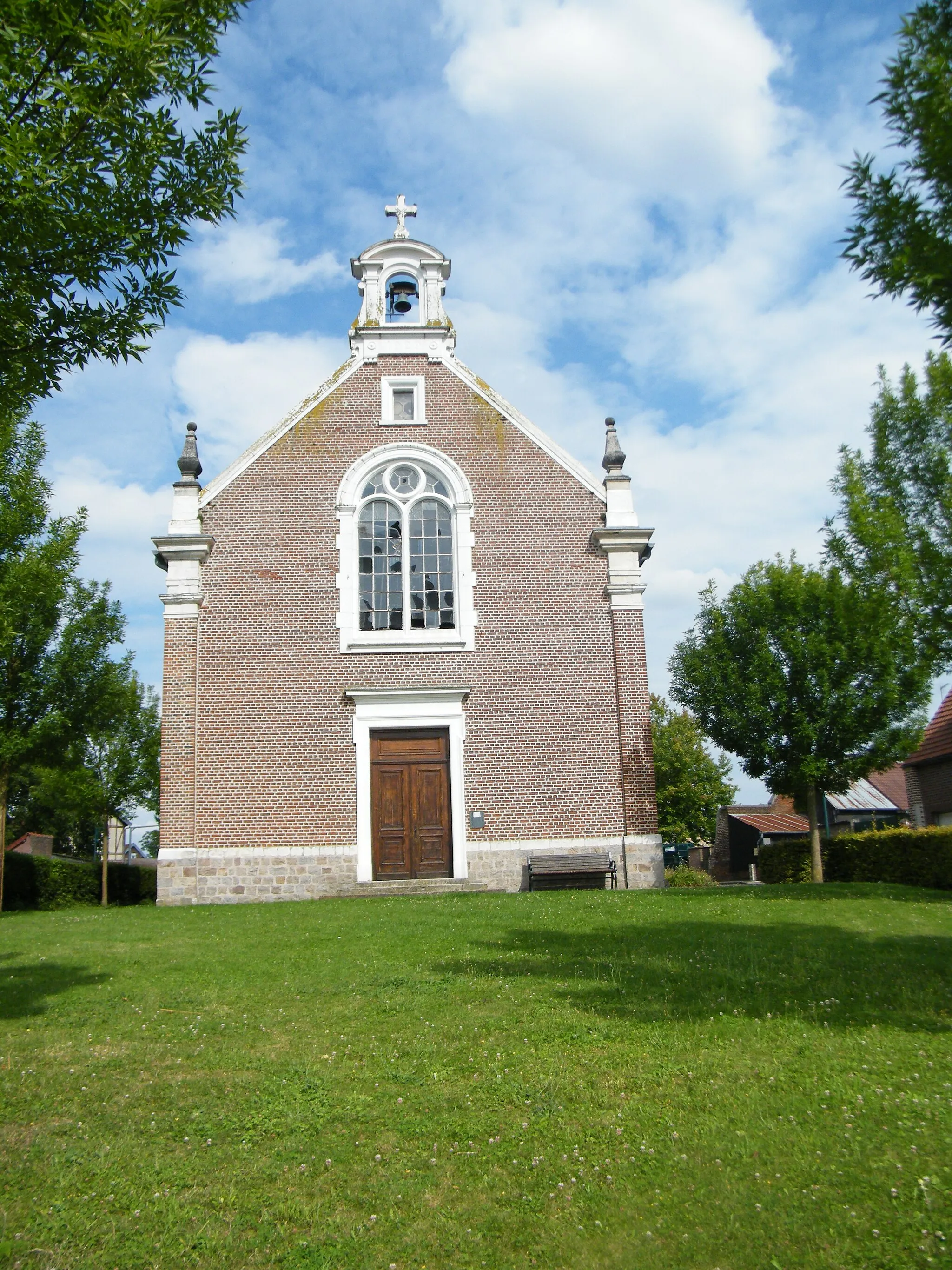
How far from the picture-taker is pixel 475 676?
1759 cm

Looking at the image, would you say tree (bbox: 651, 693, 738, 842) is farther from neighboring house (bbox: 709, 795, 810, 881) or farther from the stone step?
the stone step

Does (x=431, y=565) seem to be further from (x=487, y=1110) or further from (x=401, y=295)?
(x=487, y=1110)

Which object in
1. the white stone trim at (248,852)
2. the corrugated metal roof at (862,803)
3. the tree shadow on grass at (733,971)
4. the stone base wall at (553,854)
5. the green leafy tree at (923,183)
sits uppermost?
the green leafy tree at (923,183)

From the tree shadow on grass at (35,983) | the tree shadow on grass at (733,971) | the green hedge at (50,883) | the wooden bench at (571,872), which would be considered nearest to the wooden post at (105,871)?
the green hedge at (50,883)

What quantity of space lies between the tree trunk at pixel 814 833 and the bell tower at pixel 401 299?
36.7 feet

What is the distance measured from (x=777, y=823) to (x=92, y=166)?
41.8 metres

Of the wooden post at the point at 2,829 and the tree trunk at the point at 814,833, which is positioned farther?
the tree trunk at the point at 814,833

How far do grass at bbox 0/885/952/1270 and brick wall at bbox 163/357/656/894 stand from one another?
324 inches

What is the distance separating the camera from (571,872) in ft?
54.9

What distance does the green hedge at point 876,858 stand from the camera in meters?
17.5

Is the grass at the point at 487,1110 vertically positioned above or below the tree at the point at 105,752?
below

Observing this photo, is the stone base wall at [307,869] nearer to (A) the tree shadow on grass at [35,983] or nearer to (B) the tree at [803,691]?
(B) the tree at [803,691]

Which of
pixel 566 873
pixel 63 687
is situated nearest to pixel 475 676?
pixel 566 873

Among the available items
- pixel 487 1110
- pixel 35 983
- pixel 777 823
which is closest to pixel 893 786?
pixel 777 823
